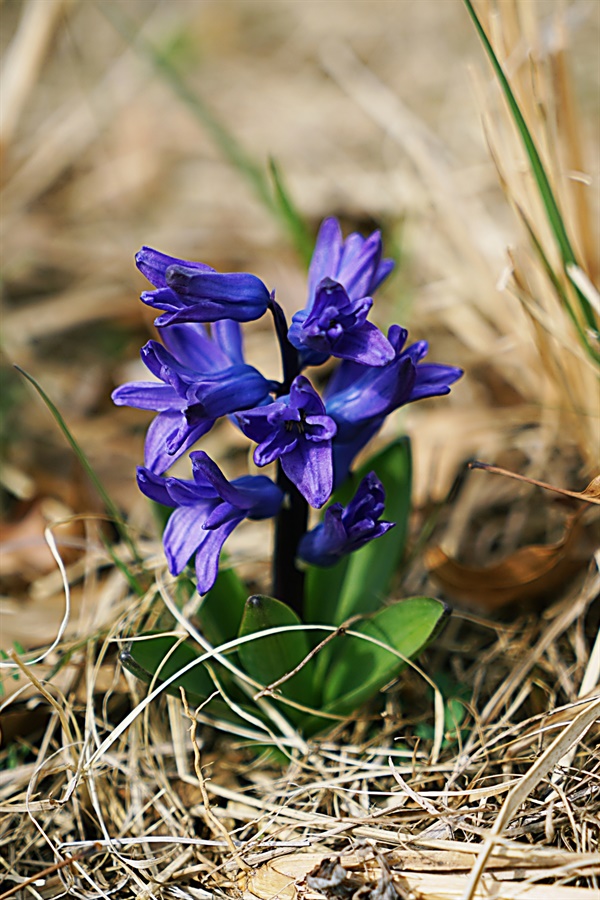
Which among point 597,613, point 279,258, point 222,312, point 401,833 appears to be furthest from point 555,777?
point 279,258

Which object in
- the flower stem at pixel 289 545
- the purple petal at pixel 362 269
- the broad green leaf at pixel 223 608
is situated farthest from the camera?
the broad green leaf at pixel 223 608

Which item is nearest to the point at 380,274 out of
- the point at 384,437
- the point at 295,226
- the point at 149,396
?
the point at 149,396

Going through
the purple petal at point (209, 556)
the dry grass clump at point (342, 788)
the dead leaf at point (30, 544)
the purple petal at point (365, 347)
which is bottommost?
the dry grass clump at point (342, 788)

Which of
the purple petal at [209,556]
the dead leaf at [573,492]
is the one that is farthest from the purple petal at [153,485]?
the dead leaf at [573,492]

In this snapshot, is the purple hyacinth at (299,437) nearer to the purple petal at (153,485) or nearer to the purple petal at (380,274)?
the purple petal at (153,485)

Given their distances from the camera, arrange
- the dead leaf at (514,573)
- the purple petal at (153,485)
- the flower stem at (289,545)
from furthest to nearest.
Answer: the dead leaf at (514,573) < the flower stem at (289,545) < the purple petal at (153,485)

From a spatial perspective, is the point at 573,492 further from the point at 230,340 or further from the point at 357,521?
the point at 230,340
